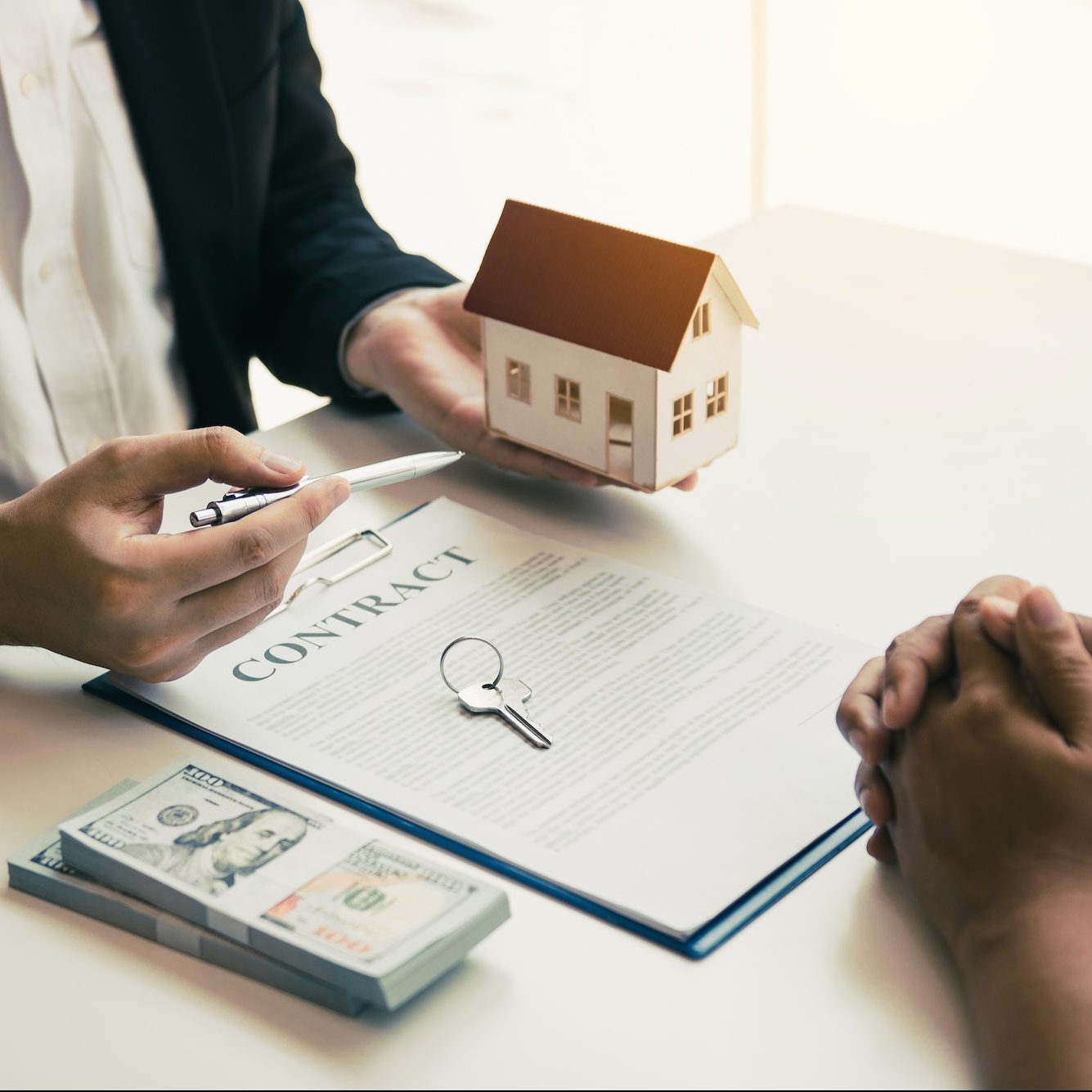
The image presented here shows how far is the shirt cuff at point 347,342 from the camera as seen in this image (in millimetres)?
1239

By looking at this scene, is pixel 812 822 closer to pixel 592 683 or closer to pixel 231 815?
pixel 592 683

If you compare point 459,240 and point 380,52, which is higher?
point 380,52

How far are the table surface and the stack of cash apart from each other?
2 cm

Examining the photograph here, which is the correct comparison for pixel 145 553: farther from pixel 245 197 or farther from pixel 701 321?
pixel 245 197

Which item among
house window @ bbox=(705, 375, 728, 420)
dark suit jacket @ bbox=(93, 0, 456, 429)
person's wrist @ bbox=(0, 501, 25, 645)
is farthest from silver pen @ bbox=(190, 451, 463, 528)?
dark suit jacket @ bbox=(93, 0, 456, 429)

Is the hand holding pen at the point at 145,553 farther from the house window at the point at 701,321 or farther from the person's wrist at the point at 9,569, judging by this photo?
the house window at the point at 701,321

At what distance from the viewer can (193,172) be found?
137 centimetres

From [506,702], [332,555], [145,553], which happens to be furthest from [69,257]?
[506,702]

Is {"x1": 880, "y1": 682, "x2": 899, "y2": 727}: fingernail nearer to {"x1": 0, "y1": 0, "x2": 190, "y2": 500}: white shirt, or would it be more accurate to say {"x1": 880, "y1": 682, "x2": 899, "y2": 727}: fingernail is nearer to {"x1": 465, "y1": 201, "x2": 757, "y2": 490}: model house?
{"x1": 465, "y1": 201, "x2": 757, "y2": 490}: model house

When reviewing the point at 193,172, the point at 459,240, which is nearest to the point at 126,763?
the point at 193,172

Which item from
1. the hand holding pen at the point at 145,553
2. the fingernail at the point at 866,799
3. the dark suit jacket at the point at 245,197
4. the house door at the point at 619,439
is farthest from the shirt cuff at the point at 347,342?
the fingernail at the point at 866,799

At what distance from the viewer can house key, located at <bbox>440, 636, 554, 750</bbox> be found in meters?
0.78

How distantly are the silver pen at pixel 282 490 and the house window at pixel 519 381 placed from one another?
0.11 m

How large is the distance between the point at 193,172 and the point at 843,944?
1060mm
